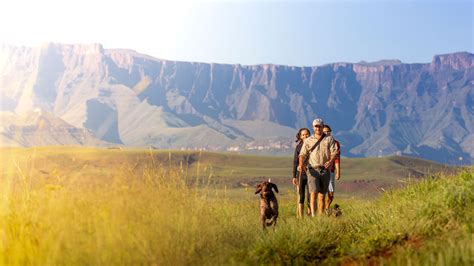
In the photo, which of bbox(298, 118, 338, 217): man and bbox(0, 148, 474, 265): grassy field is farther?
bbox(298, 118, 338, 217): man

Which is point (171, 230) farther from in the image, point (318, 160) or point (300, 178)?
point (300, 178)

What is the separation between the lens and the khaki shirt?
14.9 metres

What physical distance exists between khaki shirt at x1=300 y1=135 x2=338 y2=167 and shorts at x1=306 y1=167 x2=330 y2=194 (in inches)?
7.0

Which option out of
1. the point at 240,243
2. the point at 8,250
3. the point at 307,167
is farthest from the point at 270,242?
the point at 307,167

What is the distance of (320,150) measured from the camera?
1491 cm

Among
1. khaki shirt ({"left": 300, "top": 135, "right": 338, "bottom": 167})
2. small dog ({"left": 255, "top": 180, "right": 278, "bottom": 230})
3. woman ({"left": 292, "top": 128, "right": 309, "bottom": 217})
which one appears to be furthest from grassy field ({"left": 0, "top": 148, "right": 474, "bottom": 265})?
woman ({"left": 292, "top": 128, "right": 309, "bottom": 217})

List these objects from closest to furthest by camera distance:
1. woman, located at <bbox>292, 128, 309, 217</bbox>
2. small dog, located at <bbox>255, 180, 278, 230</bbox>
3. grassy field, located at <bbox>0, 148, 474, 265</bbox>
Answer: grassy field, located at <bbox>0, 148, 474, 265</bbox>, small dog, located at <bbox>255, 180, 278, 230</bbox>, woman, located at <bbox>292, 128, 309, 217</bbox>

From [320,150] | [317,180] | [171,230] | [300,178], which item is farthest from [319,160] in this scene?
[171,230]

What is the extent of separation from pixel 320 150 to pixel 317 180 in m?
0.67

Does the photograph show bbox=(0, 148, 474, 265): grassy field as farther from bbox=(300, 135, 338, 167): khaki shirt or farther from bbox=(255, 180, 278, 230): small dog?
bbox=(300, 135, 338, 167): khaki shirt

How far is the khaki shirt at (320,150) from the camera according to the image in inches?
586

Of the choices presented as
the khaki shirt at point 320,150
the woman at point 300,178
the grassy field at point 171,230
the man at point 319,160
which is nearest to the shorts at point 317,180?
the man at point 319,160

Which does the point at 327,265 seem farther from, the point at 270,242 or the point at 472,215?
the point at 472,215

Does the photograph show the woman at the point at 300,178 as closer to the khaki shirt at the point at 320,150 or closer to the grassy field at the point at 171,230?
the khaki shirt at the point at 320,150
